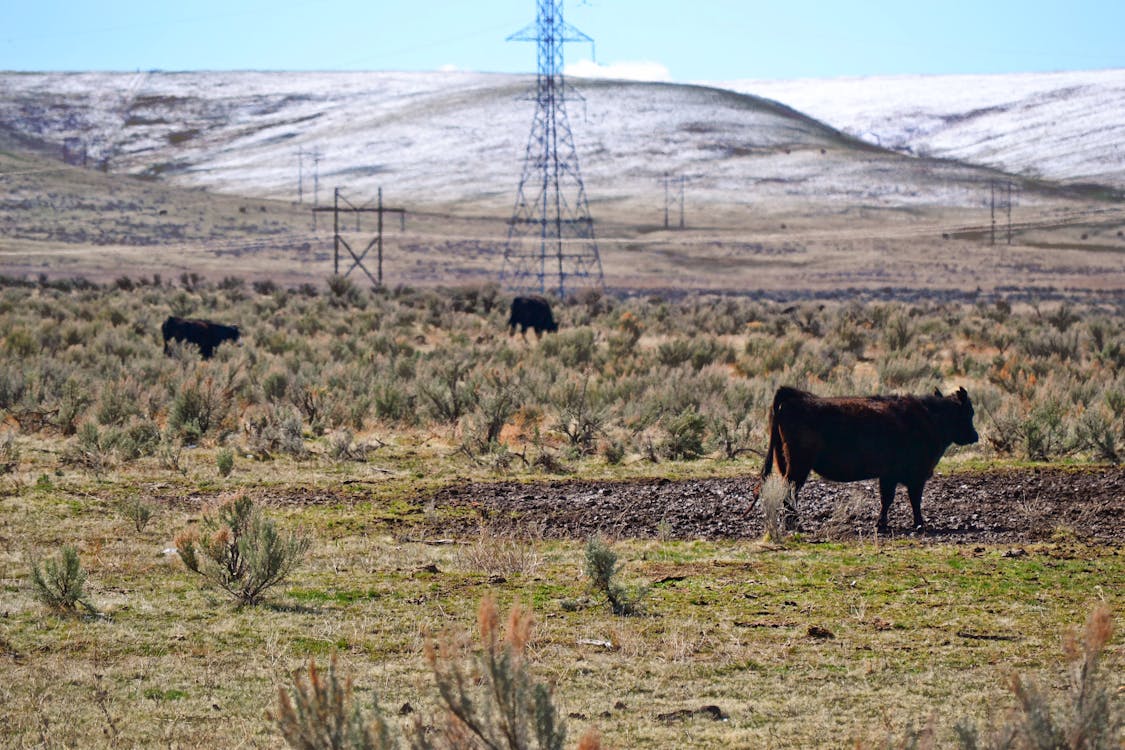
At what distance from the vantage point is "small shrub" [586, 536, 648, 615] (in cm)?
809

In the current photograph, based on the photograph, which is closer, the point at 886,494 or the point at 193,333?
the point at 886,494

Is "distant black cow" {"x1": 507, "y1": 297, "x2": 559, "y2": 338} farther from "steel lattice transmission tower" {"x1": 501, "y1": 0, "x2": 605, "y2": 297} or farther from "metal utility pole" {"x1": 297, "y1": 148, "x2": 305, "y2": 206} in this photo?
"metal utility pole" {"x1": 297, "y1": 148, "x2": 305, "y2": 206}

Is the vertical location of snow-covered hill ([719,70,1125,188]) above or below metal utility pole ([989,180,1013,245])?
above

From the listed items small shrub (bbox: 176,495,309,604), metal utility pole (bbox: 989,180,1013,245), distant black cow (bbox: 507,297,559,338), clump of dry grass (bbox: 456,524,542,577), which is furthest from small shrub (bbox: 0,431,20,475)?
metal utility pole (bbox: 989,180,1013,245)

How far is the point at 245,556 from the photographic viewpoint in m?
8.41

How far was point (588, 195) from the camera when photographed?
10994 centimetres

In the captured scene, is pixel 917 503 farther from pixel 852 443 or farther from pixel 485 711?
pixel 485 711

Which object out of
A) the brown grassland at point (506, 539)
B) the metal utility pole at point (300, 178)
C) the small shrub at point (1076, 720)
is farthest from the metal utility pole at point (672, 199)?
the small shrub at point (1076, 720)

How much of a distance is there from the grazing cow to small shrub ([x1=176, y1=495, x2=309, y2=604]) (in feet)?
13.2

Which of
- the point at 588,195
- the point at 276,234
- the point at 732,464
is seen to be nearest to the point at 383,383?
the point at 732,464

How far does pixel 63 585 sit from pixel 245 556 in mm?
1055

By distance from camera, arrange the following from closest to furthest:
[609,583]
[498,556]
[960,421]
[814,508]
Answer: [609,583], [498,556], [960,421], [814,508]

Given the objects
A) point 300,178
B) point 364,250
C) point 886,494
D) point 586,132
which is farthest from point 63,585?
point 586,132

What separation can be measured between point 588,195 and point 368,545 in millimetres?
100865
